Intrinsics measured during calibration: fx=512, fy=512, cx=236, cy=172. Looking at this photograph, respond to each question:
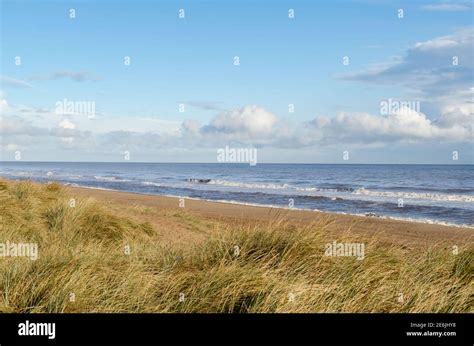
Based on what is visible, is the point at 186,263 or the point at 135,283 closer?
the point at 135,283

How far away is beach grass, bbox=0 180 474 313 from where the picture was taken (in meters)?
5.52

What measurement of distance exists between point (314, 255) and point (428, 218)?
740 inches

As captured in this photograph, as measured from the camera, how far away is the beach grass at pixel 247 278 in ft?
18.1

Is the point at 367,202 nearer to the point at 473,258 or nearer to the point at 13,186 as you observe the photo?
the point at 13,186

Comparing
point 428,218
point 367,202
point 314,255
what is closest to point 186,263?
point 314,255

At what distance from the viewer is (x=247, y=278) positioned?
5812 millimetres
